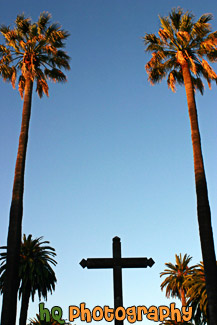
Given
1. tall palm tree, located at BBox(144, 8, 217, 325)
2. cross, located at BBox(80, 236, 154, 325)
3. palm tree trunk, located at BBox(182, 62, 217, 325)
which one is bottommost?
cross, located at BBox(80, 236, 154, 325)

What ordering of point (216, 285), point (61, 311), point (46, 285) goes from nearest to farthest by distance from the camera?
point (61, 311) < point (216, 285) < point (46, 285)

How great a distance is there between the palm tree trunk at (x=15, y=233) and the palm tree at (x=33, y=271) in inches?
900

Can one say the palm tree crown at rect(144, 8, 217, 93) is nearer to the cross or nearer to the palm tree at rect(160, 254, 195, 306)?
the cross

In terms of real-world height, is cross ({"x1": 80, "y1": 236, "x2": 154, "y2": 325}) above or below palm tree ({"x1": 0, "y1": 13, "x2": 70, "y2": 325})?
below

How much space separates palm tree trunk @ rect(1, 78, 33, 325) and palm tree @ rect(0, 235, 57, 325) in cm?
2286

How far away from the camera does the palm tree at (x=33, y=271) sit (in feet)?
142

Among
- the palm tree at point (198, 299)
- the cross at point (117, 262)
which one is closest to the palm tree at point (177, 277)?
the palm tree at point (198, 299)

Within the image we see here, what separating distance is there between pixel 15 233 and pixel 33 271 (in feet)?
82.5

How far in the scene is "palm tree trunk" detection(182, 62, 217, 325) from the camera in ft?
57.2

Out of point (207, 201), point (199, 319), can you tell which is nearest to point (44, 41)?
point (207, 201)

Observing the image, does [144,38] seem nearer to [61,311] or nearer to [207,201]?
[207,201]

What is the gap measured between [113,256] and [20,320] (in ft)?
97.5

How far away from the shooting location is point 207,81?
26625 mm

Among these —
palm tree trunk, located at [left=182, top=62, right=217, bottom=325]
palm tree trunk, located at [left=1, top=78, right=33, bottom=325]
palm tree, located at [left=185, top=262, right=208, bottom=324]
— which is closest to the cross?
palm tree trunk, located at [left=182, top=62, right=217, bottom=325]
